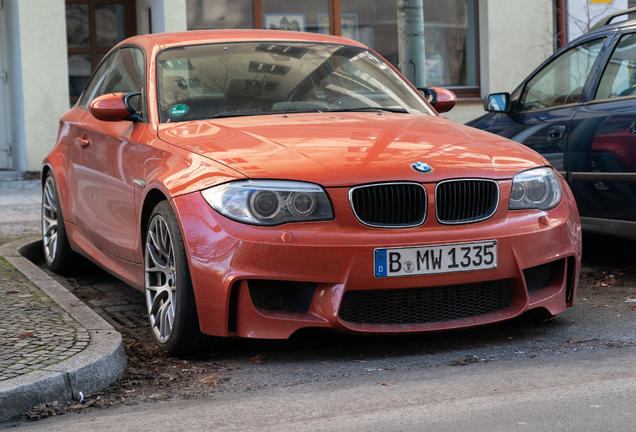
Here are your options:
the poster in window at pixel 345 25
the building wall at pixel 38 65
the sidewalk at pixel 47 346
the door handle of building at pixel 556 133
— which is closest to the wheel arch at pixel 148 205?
the sidewalk at pixel 47 346

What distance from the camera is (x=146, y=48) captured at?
17.0ft

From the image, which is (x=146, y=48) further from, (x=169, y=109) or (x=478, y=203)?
(x=478, y=203)

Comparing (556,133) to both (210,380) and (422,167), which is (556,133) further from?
(210,380)

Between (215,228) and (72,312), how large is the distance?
3.85 ft

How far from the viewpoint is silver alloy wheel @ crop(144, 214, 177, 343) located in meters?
4.04

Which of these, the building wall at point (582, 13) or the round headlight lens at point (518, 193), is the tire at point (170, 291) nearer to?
the round headlight lens at point (518, 193)

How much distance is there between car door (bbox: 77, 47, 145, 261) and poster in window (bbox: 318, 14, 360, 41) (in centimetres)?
750

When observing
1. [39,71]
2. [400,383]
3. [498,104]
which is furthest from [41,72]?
[400,383]

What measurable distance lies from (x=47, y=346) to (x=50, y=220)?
2678mm

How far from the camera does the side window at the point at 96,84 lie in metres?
6.02

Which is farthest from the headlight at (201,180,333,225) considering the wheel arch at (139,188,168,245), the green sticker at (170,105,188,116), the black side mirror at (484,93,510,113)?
the black side mirror at (484,93,510,113)

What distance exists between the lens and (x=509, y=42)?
44.4 ft

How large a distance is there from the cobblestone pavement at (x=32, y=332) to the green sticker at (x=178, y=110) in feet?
3.88

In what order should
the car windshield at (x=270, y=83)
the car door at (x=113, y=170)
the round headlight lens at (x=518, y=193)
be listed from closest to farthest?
the round headlight lens at (x=518, y=193) < the car door at (x=113, y=170) < the car windshield at (x=270, y=83)
